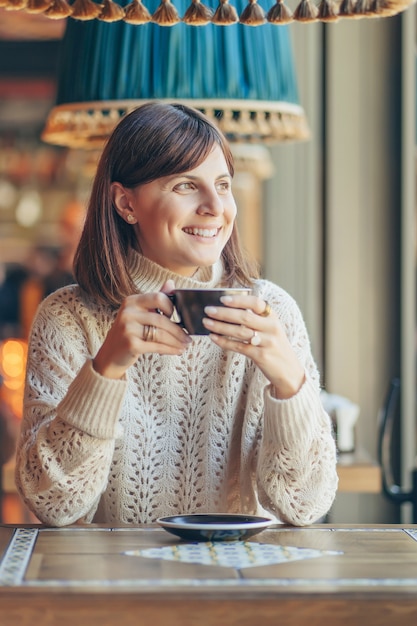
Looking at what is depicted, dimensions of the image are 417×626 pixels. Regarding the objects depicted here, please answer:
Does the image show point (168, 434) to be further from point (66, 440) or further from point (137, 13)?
point (137, 13)

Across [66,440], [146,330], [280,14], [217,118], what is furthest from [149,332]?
[217,118]

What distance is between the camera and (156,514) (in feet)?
6.66

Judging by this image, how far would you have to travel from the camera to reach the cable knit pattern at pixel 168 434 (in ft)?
6.13

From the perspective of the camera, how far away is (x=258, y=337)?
5.75ft

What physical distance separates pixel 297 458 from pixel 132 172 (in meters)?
0.60

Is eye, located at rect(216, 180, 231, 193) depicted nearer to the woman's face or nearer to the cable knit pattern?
the woman's face

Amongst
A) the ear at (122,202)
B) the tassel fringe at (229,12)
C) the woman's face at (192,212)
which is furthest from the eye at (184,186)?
the tassel fringe at (229,12)

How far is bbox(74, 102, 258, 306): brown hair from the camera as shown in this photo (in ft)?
6.70

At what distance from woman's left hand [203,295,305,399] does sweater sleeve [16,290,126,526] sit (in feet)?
0.69

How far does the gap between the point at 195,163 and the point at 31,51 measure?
7.43 meters

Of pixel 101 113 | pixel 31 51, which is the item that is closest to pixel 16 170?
pixel 31 51

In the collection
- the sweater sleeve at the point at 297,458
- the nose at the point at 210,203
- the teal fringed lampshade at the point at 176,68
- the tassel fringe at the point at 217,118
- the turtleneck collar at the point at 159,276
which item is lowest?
the sweater sleeve at the point at 297,458

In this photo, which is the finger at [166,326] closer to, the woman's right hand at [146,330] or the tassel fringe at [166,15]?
the woman's right hand at [146,330]

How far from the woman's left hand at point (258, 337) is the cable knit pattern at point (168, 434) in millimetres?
38
